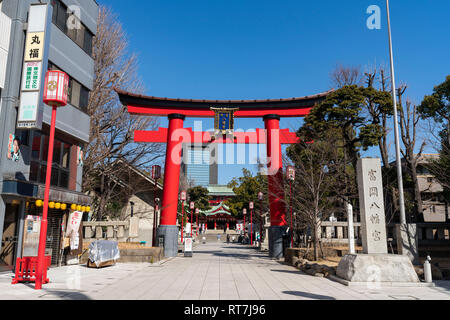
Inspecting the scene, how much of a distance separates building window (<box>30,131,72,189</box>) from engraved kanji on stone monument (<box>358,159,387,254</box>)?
12877mm

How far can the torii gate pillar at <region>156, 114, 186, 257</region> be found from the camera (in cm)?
2195

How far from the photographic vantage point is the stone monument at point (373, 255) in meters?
10.6

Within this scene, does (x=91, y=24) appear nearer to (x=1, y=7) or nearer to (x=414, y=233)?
(x=1, y=7)

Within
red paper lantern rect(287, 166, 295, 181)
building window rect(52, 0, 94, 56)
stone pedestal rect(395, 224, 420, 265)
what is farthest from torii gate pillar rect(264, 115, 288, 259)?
building window rect(52, 0, 94, 56)

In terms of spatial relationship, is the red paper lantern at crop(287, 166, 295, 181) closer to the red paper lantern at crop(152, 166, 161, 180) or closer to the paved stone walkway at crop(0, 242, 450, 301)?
the paved stone walkway at crop(0, 242, 450, 301)

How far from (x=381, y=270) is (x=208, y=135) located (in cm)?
1470

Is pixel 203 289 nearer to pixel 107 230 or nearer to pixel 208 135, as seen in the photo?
pixel 107 230

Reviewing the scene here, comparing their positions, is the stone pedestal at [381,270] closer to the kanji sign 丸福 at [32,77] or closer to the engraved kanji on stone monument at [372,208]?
the engraved kanji on stone monument at [372,208]

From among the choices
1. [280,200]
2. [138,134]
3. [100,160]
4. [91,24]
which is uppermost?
[91,24]

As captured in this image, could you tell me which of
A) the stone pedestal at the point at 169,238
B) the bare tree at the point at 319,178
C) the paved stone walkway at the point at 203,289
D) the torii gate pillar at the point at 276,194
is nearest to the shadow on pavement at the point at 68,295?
the paved stone walkway at the point at 203,289

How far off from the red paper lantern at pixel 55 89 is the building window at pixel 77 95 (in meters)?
6.53

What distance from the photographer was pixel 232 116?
2328cm
